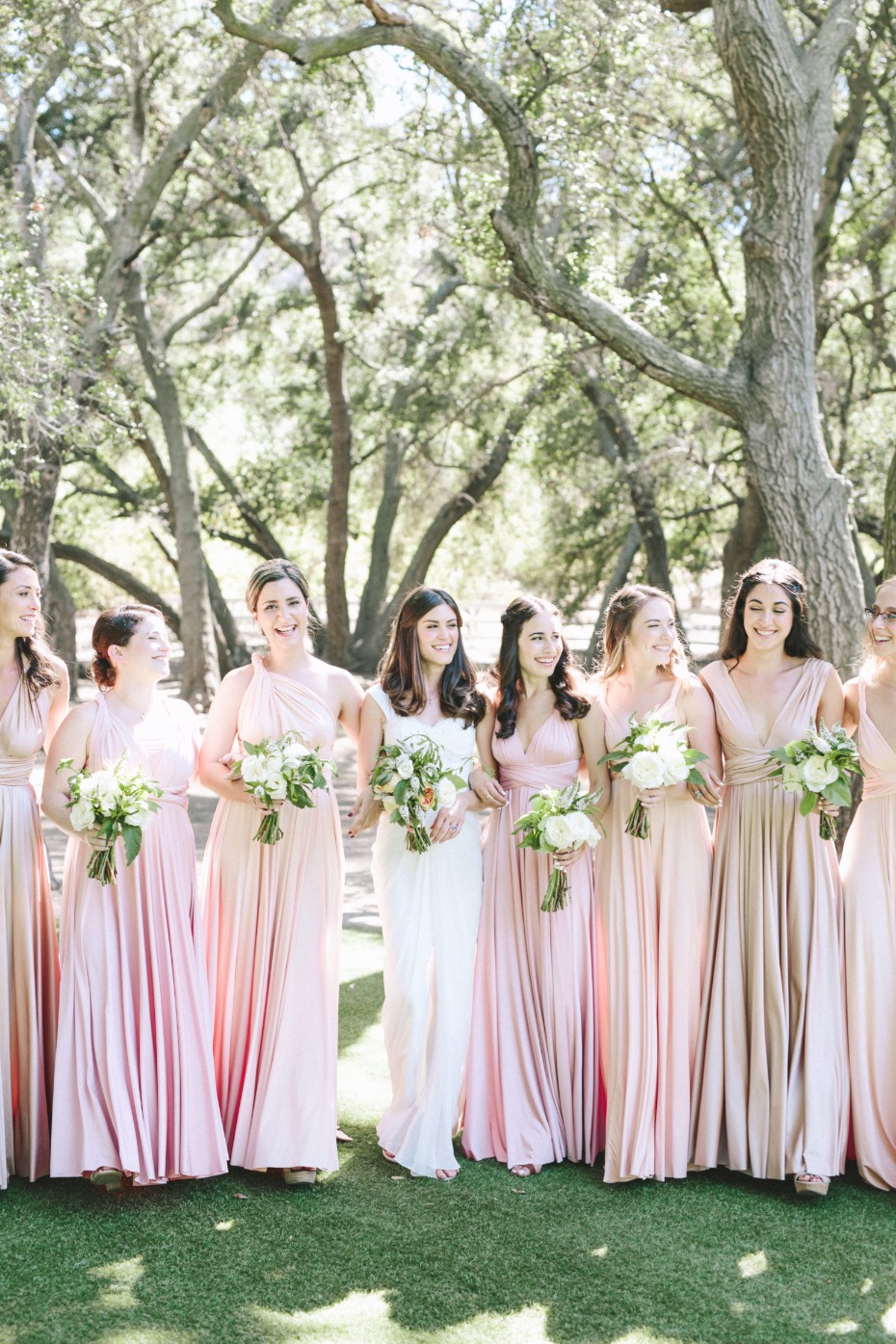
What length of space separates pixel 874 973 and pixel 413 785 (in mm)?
1997

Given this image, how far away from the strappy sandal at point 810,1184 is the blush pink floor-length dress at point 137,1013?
7.23 feet

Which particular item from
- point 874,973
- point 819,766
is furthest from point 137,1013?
point 874,973

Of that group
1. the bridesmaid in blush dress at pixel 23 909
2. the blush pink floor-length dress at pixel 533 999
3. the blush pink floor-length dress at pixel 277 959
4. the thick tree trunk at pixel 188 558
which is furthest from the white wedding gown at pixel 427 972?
the thick tree trunk at pixel 188 558

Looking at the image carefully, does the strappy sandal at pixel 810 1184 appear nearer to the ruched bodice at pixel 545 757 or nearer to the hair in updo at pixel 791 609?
the ruched bodice at pixel 545 757

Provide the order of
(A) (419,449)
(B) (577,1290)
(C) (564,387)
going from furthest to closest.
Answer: (A) (419,449) → (C) (564,387) → (B) (577,1290)

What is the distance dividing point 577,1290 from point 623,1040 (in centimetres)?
110

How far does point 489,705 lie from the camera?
5562mm

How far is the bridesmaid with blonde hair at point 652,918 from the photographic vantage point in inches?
200

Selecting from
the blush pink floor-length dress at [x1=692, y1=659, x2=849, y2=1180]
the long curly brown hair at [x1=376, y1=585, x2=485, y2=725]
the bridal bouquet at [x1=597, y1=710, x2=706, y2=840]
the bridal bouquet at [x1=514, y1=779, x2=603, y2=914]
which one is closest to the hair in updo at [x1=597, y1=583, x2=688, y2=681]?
the blush pink floor-length dress at [x1=692, y1=659, x2=849, y2=1180]

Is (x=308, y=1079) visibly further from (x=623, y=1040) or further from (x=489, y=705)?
(x=489, y=705)

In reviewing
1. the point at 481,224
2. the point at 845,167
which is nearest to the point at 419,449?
the point at 845,167

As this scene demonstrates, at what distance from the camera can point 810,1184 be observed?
16.0ft

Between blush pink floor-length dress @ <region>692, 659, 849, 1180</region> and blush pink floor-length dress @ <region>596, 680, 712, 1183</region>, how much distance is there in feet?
0.29

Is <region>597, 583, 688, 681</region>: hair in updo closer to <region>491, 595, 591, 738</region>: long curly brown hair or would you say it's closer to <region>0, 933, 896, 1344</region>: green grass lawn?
<region>491, 595, 591, 738</region>: long curly brown hair
